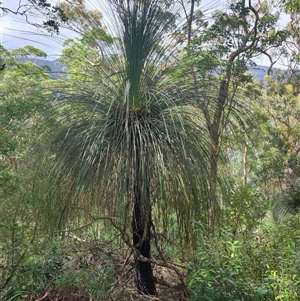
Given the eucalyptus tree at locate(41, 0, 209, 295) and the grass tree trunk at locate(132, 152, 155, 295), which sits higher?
the eucalyptus tree at locate(41, 0, 209, 295)

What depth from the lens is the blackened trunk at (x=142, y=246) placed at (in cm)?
126

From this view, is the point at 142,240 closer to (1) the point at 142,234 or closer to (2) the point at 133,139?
(1) the point at 142,234

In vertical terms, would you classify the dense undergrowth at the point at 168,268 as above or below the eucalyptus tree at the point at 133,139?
below

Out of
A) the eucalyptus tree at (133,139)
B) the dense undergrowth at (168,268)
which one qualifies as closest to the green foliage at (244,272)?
the dense undergrowth at (168,268)

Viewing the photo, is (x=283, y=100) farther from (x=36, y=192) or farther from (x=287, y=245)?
(x=36, y=192)

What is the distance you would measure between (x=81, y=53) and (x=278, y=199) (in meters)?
4.54

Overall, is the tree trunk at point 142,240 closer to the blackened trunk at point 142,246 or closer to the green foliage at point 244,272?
the blackened trunk at point 142,246

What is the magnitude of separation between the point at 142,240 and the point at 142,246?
0.17 meters

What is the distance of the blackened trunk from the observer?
126 cm

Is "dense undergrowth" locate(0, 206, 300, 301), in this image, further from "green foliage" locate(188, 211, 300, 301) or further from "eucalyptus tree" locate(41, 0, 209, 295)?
"eucalyptus tree" locate(41, 0, 209, 295)

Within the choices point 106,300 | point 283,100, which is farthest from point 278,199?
point 106,300

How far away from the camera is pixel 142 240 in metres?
1.29

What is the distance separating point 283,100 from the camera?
8172mm

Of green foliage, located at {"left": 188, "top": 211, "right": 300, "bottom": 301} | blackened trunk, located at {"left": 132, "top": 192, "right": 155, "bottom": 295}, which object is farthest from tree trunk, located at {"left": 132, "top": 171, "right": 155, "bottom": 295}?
green foliage, located at {"left": 188, "top": 211, "right": 300, "bottom": 301}
